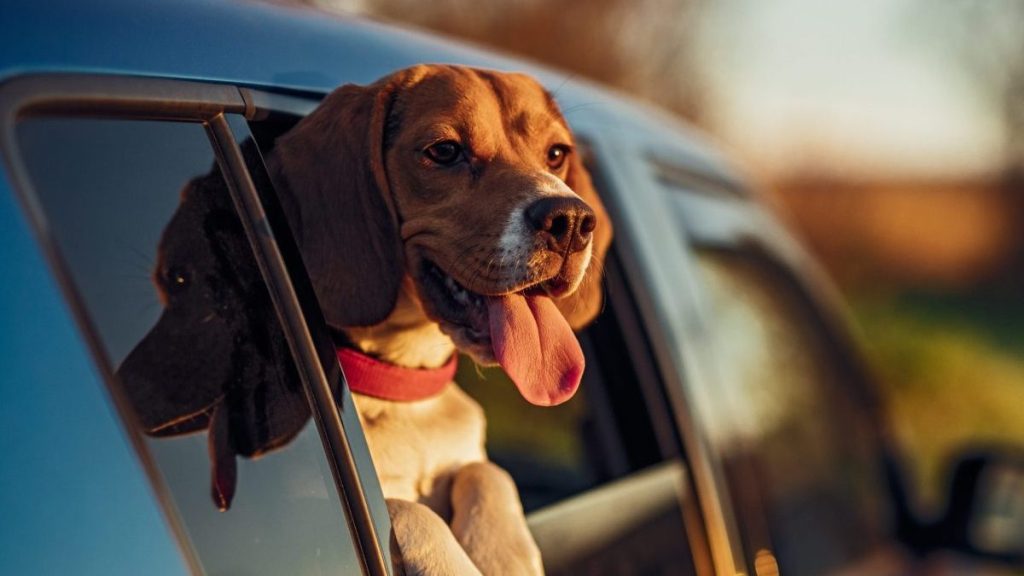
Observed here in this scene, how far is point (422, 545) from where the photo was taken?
1.86 m

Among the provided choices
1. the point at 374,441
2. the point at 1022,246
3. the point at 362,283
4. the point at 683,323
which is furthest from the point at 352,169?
the point at 1022,246

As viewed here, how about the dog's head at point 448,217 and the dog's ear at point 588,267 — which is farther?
the dog's ear at point 588,267

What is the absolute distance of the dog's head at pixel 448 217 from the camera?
2045 mm

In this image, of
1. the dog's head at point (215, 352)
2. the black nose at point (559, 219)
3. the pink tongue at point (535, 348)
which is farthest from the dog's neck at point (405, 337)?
the dog's head at point (215, 352)

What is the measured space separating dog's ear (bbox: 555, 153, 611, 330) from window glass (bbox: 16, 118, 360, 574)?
2.49ft

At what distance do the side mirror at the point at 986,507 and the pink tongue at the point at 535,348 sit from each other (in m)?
2.74

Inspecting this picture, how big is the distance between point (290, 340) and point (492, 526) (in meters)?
0.60

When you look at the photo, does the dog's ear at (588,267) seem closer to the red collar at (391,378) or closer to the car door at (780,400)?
the red collar at (391,378)

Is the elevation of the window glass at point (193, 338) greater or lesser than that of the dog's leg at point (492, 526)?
greater

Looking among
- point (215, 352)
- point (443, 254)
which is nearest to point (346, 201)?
point (443, 254)

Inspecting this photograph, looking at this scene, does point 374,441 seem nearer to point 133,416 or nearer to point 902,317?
point 133,416

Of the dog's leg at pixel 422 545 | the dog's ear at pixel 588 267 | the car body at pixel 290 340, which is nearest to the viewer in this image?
the car body at pixel 290 340

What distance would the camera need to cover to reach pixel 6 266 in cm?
134

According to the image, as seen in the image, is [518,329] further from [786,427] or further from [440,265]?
[786,427]
